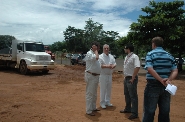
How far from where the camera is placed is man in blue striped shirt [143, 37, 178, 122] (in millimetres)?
3574

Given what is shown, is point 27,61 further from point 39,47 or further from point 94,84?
point 94,84

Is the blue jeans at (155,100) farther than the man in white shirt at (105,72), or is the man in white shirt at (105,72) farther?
the man in white shirt at (105,72)

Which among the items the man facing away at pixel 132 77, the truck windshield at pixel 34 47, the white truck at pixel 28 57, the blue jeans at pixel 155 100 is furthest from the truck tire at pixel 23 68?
the blue jeans at pixel 155 100

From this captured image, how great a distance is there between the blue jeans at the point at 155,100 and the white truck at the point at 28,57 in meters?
11.1

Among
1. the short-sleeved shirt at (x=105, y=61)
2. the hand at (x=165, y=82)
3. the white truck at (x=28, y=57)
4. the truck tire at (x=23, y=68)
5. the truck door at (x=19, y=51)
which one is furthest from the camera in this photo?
the truck door at (x=19, y=51)

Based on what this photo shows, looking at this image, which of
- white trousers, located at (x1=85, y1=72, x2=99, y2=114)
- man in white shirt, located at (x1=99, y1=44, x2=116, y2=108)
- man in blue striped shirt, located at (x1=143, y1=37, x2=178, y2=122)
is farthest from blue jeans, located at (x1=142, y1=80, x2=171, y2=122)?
man in white shirt, located at (x1=99, y1=44, x2=116, y2=108)

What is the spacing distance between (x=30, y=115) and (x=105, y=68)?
2.41 m

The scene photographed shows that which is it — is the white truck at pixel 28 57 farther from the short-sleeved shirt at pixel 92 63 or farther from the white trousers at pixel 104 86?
the short-sleeved shirt at pixel 92 63

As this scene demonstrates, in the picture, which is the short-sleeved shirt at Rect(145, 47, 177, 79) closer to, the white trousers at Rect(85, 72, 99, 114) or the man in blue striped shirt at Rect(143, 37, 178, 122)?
the man in blue striped shirt at Rect(143, 37, 178, 122)

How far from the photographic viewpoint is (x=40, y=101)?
266 inches

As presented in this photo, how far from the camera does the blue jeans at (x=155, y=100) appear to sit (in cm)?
362

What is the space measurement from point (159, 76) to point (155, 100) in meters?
0.47

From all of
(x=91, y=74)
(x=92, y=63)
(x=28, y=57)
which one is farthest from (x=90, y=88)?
(x=28, y=57)

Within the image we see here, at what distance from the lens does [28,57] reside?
14.0m
